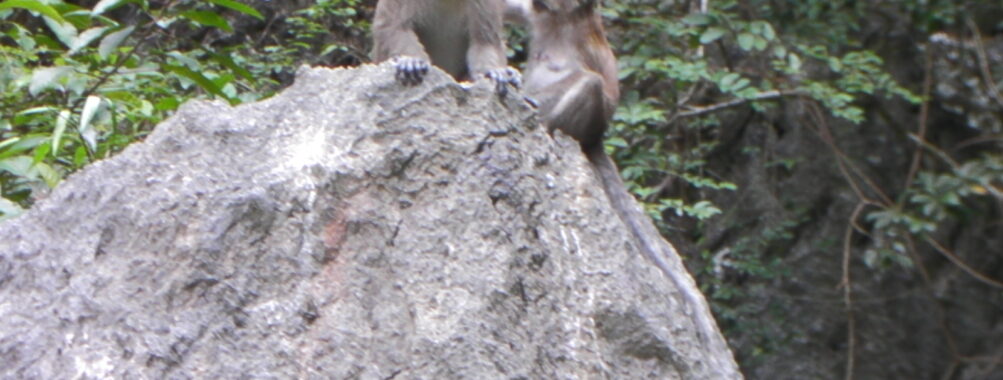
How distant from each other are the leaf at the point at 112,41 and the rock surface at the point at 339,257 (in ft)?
4.22

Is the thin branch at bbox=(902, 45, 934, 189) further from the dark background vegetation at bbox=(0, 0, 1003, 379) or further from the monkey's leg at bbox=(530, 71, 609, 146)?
the monkey's leg at bbox=(530, 71, 609, 146)

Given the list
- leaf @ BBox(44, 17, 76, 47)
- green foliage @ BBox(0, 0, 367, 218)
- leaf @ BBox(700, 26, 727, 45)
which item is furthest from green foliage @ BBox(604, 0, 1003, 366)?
leaf @ BBox(44, 17, 76, 47)

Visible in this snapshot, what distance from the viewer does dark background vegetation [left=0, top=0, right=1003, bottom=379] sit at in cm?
558

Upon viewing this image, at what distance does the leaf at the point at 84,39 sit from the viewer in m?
4.21

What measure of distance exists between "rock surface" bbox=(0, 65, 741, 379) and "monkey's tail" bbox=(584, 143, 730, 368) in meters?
0.22

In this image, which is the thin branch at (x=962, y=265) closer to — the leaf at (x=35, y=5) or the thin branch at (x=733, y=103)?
the thin branch at (x=733, y=103)

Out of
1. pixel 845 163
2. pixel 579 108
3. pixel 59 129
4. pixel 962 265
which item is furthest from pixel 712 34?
pixel 59 129

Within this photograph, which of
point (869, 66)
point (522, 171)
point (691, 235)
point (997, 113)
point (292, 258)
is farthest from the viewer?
point (997, 113)

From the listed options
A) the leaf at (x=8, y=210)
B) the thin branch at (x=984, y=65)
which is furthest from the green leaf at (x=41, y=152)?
the thin branch at (x=984, y=65)

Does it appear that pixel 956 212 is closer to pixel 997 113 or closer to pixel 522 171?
pixel 997 113

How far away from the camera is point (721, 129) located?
703cm

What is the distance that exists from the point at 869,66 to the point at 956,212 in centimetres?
139

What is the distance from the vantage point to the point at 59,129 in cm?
384

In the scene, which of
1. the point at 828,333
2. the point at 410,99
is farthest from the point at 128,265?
the point at 828,333
